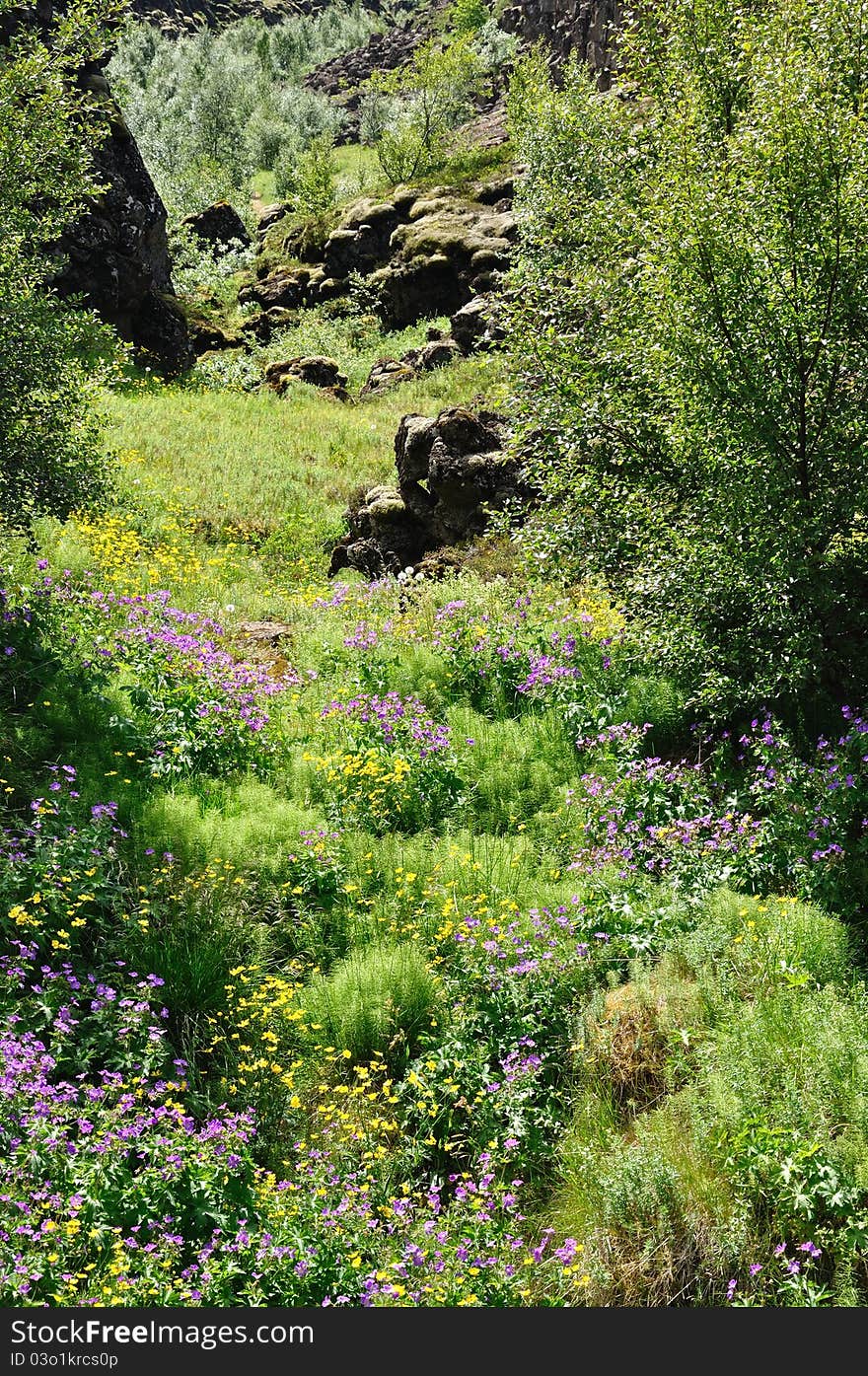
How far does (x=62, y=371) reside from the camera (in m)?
9.12

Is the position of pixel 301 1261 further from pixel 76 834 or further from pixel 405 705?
pixel 405 705

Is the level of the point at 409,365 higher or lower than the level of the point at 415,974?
higher

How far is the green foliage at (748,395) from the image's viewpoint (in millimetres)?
6711

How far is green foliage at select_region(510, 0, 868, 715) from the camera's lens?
6.71m

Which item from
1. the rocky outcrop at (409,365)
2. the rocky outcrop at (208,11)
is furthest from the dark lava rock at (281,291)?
the rocky outcrop at (208,11)

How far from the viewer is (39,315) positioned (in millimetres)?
8812

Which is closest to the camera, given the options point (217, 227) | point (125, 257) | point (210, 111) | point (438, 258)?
point (125, 257)

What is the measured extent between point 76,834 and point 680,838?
14.3ft

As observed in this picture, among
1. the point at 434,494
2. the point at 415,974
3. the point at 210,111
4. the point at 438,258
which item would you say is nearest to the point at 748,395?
the point at 415,974

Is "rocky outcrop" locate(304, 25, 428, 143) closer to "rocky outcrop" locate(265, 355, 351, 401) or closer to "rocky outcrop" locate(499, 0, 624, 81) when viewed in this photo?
"rocky outcrop" locate(499, 0, 624, 81)

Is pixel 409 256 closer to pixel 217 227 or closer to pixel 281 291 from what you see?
pixel 281 291

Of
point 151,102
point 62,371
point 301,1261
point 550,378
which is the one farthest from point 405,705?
point 151,102

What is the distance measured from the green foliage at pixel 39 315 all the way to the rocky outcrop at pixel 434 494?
5.90 metres

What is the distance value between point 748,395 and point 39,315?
21.6 feet
